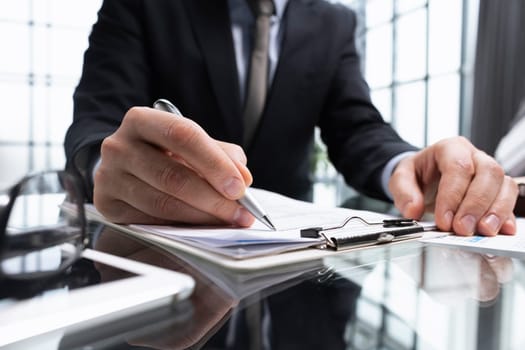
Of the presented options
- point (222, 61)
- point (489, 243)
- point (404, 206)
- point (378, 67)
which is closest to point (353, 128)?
point (222, 61)

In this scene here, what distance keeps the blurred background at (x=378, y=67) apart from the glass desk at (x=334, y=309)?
0.16 m

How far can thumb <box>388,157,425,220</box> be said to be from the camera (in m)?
0.38

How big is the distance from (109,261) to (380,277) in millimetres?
143

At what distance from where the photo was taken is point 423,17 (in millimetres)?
2834

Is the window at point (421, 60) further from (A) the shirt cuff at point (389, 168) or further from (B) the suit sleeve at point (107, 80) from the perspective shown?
(B) the suit sleeve at point (107, 80)

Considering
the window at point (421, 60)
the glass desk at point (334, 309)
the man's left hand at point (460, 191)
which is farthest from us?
the window at point (421, 60)

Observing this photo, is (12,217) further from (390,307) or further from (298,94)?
(298,94)

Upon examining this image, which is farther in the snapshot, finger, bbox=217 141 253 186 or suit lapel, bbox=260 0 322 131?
suit lapel, bbox=260 0 322 131

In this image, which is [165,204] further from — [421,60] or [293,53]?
[421,60]

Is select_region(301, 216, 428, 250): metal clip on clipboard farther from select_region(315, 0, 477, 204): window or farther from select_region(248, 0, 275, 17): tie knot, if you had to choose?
select_region(315, 0, 477, 204): window

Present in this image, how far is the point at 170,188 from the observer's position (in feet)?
0.96

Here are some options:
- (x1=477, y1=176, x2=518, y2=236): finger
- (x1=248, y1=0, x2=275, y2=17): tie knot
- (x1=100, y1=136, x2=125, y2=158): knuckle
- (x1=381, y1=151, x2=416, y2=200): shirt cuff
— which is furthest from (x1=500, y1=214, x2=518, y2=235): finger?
(x1=248, y1=0, x2=275, y2=17): tie knot

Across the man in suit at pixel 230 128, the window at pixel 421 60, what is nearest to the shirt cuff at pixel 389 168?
the man in suit at pixel 230 128

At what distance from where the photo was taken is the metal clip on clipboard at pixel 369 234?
0.24 m
